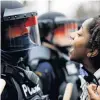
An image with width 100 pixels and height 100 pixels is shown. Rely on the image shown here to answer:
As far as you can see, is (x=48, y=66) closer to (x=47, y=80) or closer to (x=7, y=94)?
(x=47, y=80)

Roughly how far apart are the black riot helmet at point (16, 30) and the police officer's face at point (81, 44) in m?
0.19

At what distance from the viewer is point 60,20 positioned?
2.29 m

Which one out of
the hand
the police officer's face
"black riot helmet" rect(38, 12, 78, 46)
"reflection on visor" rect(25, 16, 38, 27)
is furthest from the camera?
"black riot helmet" rect(38, 12, 78, 46)

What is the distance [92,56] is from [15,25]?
33 centimetres

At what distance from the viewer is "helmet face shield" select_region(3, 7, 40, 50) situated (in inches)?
50.5

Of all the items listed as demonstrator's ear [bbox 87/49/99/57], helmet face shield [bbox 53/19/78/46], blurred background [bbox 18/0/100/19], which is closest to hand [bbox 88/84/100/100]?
demonstrator's ear [bbox 87/49/99/57]

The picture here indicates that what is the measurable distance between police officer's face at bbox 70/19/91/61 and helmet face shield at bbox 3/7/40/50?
0.63ft

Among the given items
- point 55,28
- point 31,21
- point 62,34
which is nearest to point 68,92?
point 31,21

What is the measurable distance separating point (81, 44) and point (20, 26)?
0.27m

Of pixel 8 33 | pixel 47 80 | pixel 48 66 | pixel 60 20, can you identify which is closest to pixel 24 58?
pixel 8 33

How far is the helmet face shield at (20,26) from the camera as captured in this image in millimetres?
1282

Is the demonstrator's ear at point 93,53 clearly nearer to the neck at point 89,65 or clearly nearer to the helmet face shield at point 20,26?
the neck at point 89,65

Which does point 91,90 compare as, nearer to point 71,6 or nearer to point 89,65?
point 89,65

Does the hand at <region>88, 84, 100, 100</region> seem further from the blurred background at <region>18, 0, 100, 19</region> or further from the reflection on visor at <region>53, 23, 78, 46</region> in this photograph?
the reflection on visor at <region>53, 23, 78, 46</region>
